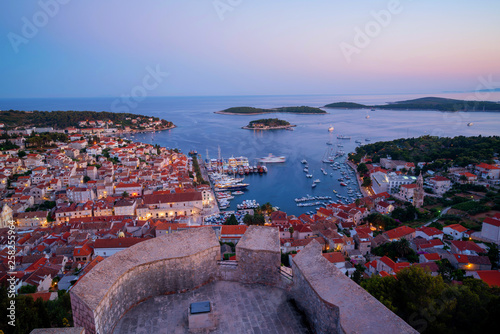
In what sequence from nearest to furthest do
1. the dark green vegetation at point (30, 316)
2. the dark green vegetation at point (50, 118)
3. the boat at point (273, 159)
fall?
1. the dark green vegetation at point (30, 316)
2. the boat at point (273, 159)
3. the dark green vegetation at point (50, 118)

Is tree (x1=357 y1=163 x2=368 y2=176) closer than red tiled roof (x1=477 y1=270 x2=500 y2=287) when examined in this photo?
No

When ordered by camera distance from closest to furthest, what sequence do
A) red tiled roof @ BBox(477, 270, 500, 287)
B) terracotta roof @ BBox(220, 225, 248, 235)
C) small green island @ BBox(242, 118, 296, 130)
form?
red tiled roof @ BBox(477, 270, 500, 287)
terracotta roof @ BBox(220, 225, 248, 235)
small green island @ BBox(242, 118, 296, 130)

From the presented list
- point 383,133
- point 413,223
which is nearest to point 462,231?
point 413,223

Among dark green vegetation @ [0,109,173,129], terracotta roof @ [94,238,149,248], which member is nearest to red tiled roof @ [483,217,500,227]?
terracotta roof @ [94,238,149,248]

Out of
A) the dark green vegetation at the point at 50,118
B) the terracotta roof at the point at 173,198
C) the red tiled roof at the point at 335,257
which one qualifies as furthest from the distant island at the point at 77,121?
the red tiled roof at the point at 335,257

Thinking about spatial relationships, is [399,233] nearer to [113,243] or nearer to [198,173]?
[113,243]

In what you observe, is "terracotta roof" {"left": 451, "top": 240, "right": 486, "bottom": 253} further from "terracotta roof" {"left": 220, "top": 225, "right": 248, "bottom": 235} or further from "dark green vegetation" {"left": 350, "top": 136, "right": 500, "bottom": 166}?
"dark green vegetation" {"left": 350, "top": 136, "right": 500, "bottom": 166}

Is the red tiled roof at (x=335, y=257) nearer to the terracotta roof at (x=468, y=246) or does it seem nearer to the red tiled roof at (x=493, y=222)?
the terracotta roof at (x=468, y=246)

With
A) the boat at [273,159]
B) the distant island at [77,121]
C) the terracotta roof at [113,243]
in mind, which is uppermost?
the distant island at [77,121]
